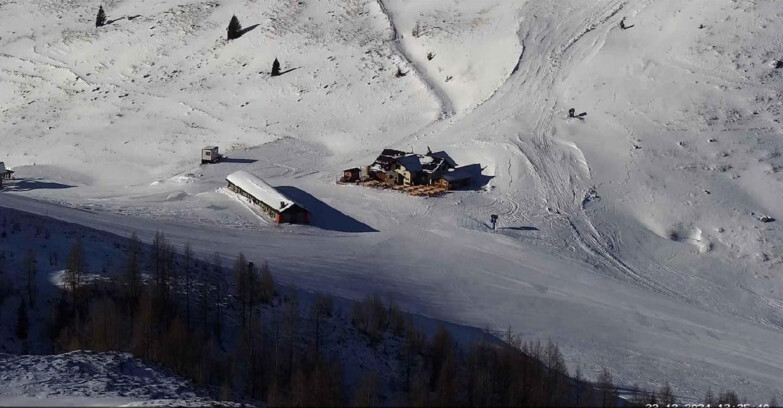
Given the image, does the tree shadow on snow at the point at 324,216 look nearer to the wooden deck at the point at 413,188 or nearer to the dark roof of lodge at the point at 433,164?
the wooden deck at the point at 413,188

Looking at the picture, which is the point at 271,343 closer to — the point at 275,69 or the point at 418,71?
A: the point at 418,71

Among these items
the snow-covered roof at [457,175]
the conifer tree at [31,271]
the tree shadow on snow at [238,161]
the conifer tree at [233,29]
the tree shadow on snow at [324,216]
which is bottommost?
the conifer tree at [31,271]

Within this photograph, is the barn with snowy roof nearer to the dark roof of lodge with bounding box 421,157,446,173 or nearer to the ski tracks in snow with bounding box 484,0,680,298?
the dark roof of lodge with bounding box 421,157,446,173

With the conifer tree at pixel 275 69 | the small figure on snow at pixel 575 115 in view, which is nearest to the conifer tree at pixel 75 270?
the small figure on snow at pixel 575 115

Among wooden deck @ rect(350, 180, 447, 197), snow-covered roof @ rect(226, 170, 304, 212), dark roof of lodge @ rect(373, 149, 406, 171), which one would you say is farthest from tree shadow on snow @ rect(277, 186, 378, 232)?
dark roof of lodge @ rect(373, 149, 406, 171)

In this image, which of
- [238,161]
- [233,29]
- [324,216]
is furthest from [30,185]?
[233,29]

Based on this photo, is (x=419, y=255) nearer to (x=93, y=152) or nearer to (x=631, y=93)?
(x=631, y=93)

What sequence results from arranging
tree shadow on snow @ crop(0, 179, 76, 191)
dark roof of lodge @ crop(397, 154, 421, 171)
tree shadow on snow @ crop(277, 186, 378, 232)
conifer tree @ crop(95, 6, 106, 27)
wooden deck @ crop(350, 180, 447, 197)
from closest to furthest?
tree shadow on snow @ crop(277, 186, 378, 232)
wooden deck @ crop(350, 180, 447, 197)
dark roof of lodge @ crop(397, 154, 421, 171)
tree shadow on snow @ crop(0, 179, 76, 191)
conifer tree @ crop(95, 6, 106, 27)
